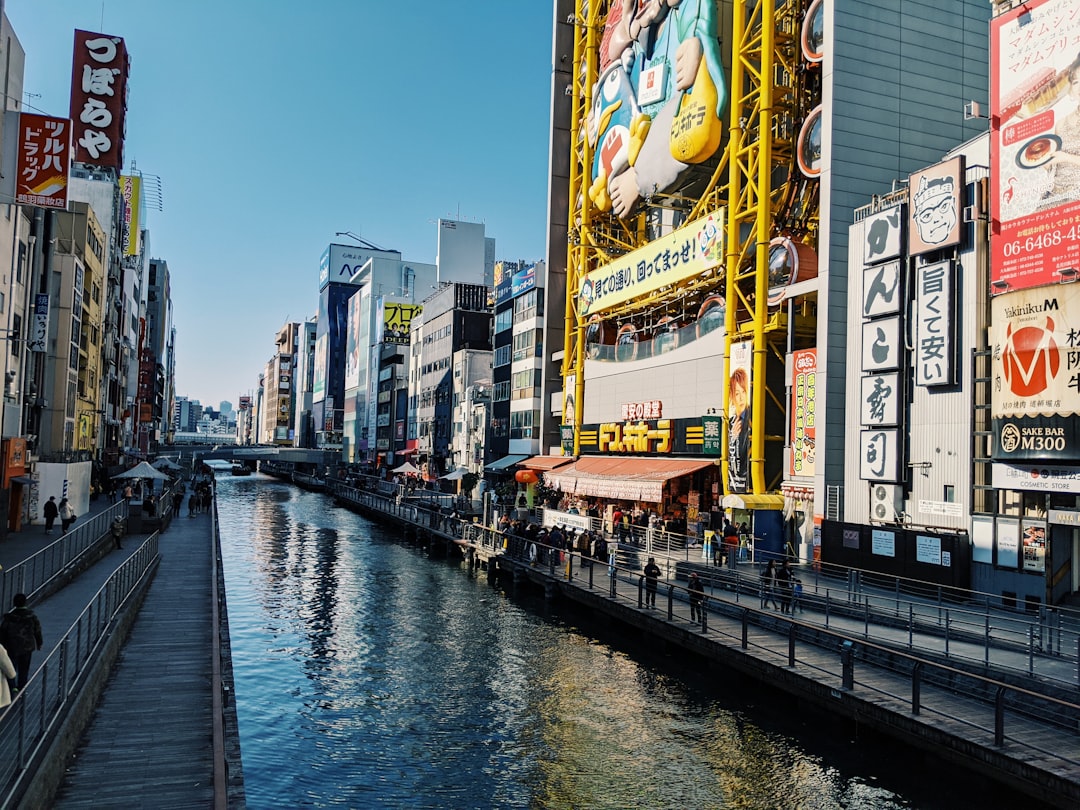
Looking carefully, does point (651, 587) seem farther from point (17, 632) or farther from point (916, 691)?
point (17, 632)

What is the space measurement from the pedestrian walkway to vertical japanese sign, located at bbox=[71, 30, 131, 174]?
4803cm

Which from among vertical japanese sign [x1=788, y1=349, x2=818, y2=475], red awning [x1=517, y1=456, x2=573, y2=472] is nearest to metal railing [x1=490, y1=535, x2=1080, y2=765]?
vertical japanese sign [x1=788, y1=349, x2=818, y2=475]

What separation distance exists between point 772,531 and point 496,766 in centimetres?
2468

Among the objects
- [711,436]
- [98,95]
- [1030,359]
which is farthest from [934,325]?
[98,95]

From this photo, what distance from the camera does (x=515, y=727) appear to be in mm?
20594

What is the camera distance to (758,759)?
18.6 m

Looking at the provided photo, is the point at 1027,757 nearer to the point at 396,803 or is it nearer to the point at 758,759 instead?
the point at 758,759

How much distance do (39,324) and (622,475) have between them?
31500mm

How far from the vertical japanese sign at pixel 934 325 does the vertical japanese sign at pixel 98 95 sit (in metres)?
61.9

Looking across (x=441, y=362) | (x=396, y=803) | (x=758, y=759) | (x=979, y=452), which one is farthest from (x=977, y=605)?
(x=441, y=362)

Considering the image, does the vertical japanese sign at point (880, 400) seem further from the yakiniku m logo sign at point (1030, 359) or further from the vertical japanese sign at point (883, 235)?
the yakiniku m logo sign at point (1030, 359)

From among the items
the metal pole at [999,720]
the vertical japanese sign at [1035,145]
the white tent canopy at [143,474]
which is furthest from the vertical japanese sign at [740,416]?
the white tent canopy at [143,474]

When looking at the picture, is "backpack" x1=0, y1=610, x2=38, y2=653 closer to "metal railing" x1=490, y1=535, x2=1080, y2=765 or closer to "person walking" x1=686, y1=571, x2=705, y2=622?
"metal railing" x1=490, y1=535, x2=1080, y2=765

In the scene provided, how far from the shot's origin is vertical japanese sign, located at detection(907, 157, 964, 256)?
2898cm
